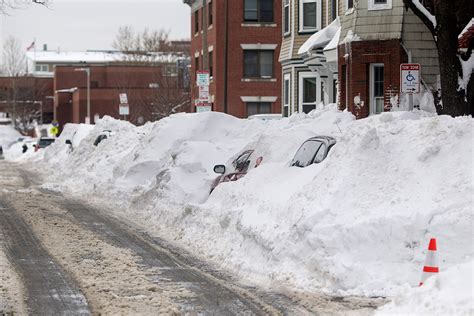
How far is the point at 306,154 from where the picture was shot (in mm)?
16406

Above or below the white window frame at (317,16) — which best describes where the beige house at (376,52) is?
below

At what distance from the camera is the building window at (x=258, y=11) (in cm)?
4716

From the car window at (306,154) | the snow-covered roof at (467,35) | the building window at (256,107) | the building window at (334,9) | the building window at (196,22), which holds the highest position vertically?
the building window at (196,22)

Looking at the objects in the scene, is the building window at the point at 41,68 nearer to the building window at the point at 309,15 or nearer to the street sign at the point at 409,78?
the building window at the point at 309,15

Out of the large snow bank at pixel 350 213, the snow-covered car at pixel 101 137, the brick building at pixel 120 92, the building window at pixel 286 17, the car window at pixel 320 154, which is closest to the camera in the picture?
the large snow bank at pixel 350 213

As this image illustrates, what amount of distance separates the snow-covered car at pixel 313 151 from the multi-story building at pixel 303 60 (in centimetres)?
1482

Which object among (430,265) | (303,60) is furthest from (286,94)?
(430,265)

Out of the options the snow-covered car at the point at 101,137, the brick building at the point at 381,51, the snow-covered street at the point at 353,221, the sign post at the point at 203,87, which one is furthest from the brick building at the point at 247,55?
the snow-covered street at the point at 353,221

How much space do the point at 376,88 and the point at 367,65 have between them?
0.75 metres

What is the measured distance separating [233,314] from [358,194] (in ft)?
11.4

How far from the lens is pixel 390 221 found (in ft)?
37.7

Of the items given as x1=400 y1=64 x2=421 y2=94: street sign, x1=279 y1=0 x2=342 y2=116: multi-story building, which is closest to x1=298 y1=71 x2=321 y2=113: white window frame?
x1=279 y1=0 x2=342 y2=116: multi-story building

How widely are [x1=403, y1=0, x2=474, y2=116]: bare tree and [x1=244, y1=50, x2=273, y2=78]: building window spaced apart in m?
28.0

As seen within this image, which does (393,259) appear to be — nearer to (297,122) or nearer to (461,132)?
(461,132)
